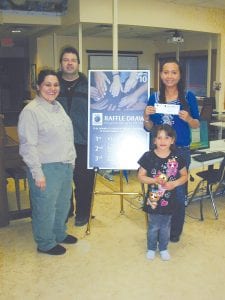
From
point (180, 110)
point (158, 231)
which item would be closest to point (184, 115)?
point (180, 110)

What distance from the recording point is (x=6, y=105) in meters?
12.5

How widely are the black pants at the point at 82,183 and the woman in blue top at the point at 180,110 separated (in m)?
0.73

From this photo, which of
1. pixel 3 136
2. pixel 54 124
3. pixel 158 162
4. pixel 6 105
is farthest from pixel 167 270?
pixel 6 105

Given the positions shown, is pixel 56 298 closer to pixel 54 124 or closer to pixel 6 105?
pixel 54 124

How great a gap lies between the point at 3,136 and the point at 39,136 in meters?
0.81

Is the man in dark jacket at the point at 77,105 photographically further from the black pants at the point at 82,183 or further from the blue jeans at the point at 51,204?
the blue jeans at the point at 51,204

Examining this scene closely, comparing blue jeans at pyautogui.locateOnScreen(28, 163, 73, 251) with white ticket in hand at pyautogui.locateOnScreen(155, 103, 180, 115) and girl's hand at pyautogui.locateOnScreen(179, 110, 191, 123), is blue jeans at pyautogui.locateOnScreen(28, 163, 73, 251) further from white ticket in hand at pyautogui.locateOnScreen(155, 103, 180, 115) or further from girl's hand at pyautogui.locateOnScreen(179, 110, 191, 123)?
girl's hand at pyautogui.locateOnScreen(179, 110, 191, 123)

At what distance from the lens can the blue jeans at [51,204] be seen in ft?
8.76

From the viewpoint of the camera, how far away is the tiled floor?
7.81 ft

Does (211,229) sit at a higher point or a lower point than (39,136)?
lower

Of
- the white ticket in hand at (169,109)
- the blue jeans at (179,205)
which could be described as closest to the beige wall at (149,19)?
the white ticket in hand at (169,109)

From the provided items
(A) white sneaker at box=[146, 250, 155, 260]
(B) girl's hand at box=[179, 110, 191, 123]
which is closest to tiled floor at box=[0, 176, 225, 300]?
(A) white sneaker at box=[146, 250, 155, 260]

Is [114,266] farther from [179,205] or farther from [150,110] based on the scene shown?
[150,110]

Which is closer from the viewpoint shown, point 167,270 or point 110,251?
point 167,270
